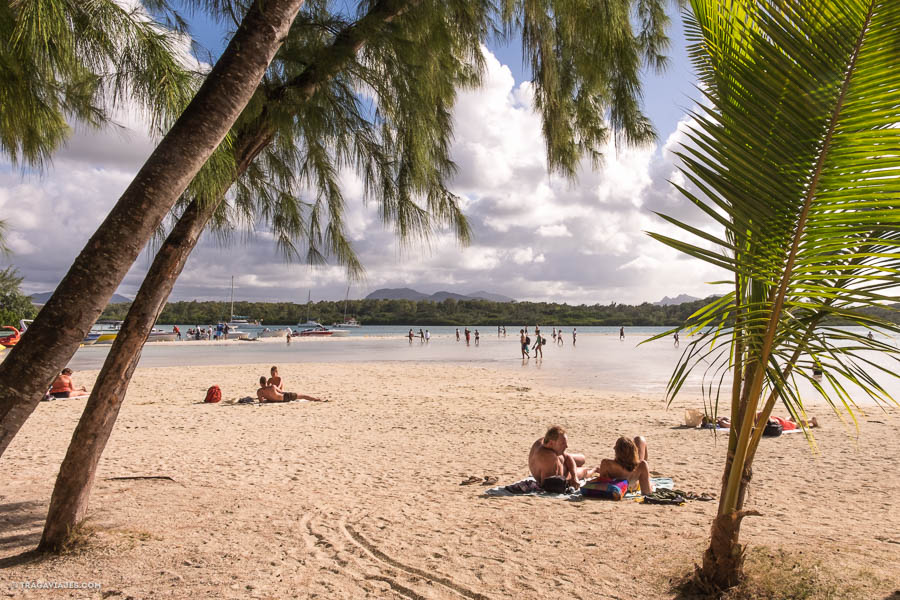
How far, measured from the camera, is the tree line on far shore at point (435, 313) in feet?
318

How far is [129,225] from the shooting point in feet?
6.93

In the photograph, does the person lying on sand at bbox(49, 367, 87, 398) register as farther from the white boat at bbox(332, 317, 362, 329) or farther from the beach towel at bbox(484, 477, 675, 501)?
the white boat at bbox(332, 317, 362, 329)

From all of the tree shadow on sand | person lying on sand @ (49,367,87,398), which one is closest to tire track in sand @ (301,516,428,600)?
the tree shadow on sand

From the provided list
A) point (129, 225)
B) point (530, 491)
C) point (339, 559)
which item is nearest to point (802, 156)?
point (129, 225)

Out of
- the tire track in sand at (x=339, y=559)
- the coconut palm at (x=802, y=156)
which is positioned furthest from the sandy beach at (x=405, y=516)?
the coconut palm at (x=802, y=156)

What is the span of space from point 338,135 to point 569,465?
3678mm

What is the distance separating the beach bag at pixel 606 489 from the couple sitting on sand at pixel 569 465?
11 centimetres

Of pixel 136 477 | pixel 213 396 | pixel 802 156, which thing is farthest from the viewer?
pixel 213 396

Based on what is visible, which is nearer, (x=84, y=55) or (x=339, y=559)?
(x=84, y=55)

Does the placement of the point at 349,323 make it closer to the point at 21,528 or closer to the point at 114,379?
the point at 21,528

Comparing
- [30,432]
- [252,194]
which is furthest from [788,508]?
[30,432]

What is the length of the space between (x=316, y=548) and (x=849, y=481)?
5336 mm

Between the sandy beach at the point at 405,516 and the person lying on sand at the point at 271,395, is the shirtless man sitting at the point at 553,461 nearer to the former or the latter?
the sandy beach at the point at 405,516

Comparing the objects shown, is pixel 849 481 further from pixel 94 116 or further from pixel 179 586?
pixel 94 116
